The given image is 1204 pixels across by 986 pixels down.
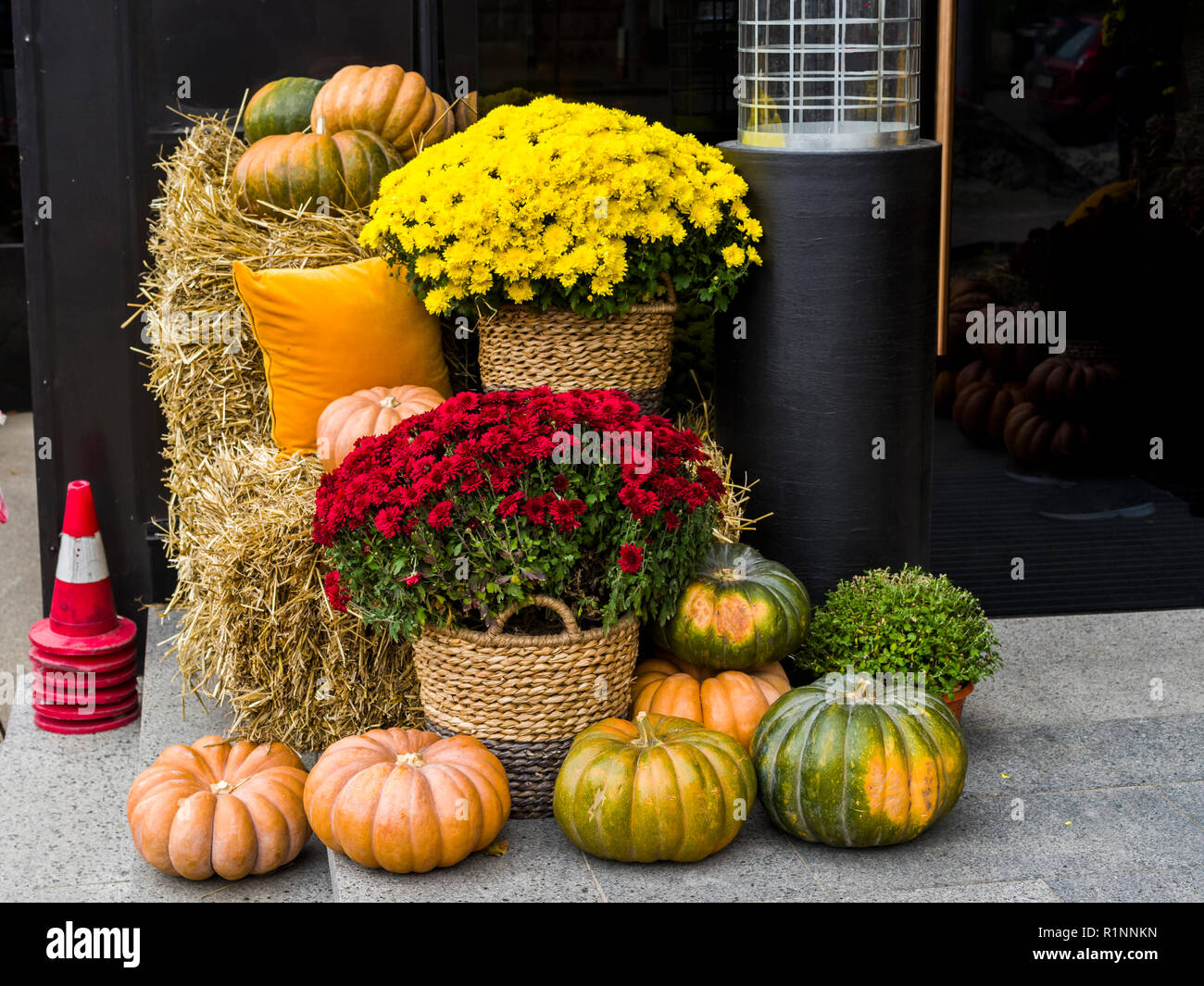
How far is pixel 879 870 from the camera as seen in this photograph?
366 centimetres

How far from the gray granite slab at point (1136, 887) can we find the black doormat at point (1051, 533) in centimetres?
217

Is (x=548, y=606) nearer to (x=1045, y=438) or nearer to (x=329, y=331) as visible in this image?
(x=329, y=331)

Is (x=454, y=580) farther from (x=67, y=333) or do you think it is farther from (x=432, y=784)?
(x=67, y=333)

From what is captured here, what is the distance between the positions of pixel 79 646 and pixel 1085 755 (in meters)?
3.35

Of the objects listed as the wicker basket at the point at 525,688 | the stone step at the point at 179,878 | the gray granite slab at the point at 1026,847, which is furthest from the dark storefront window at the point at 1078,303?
the stone step at the point at 179,878

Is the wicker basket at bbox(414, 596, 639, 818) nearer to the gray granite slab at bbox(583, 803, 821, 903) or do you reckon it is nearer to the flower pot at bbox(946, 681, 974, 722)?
the gray granite slab at bbox(583, 803, 821, 903)

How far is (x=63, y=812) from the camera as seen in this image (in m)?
4.66

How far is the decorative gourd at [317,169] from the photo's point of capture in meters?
4.92

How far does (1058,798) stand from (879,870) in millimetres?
685

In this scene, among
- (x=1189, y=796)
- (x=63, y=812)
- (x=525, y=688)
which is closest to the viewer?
(x=525, y=688)

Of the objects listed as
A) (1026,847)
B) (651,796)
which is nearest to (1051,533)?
(1026,847)

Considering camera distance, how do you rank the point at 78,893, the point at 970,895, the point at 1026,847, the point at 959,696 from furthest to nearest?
the point at 959,696
the point at 78,893
the point at 1026,847
the point at 970,895

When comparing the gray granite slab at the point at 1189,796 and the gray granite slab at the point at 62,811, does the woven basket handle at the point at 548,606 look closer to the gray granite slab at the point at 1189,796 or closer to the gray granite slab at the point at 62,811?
the gray granite slab at the point at 62,811

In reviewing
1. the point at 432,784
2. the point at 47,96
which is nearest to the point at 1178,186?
the point at 432,784
